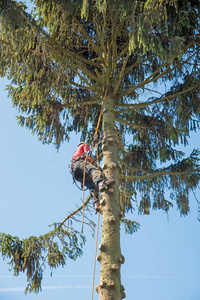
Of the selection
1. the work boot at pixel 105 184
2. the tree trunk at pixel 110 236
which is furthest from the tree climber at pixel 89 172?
the tree trunk at pixel 110 236

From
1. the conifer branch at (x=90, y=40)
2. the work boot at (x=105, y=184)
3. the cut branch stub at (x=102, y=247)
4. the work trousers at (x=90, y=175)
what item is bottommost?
the cut branch stub at (x=102, y=247)

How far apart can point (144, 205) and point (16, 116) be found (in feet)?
11.7

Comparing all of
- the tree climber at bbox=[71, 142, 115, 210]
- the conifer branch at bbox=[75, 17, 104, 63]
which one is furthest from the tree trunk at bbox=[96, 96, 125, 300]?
the conifer branch at bbox=[75, 17, 104, 63]

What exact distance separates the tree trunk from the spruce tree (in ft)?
0.04

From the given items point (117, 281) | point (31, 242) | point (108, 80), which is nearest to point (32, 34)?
point (108, 80)

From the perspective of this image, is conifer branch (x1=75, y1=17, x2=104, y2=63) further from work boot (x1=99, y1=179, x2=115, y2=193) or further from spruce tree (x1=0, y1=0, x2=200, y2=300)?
work boot (x1=99, y1=179, x2=115, y2=193)

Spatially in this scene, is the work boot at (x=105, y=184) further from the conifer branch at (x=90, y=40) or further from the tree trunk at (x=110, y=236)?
the conifer branch at (x=90, y=40)

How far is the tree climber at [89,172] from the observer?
5475 millimetres

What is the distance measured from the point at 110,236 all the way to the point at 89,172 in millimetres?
1065

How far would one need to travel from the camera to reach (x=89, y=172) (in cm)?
569

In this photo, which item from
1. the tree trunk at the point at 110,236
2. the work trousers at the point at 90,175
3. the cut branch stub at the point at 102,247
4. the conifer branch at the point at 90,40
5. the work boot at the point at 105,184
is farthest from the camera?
the conifer branch at the point at 90,40

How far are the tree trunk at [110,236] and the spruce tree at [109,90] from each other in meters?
0.01

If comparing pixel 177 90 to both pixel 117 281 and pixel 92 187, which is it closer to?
pixel 92 187

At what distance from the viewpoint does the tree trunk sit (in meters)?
4.77
